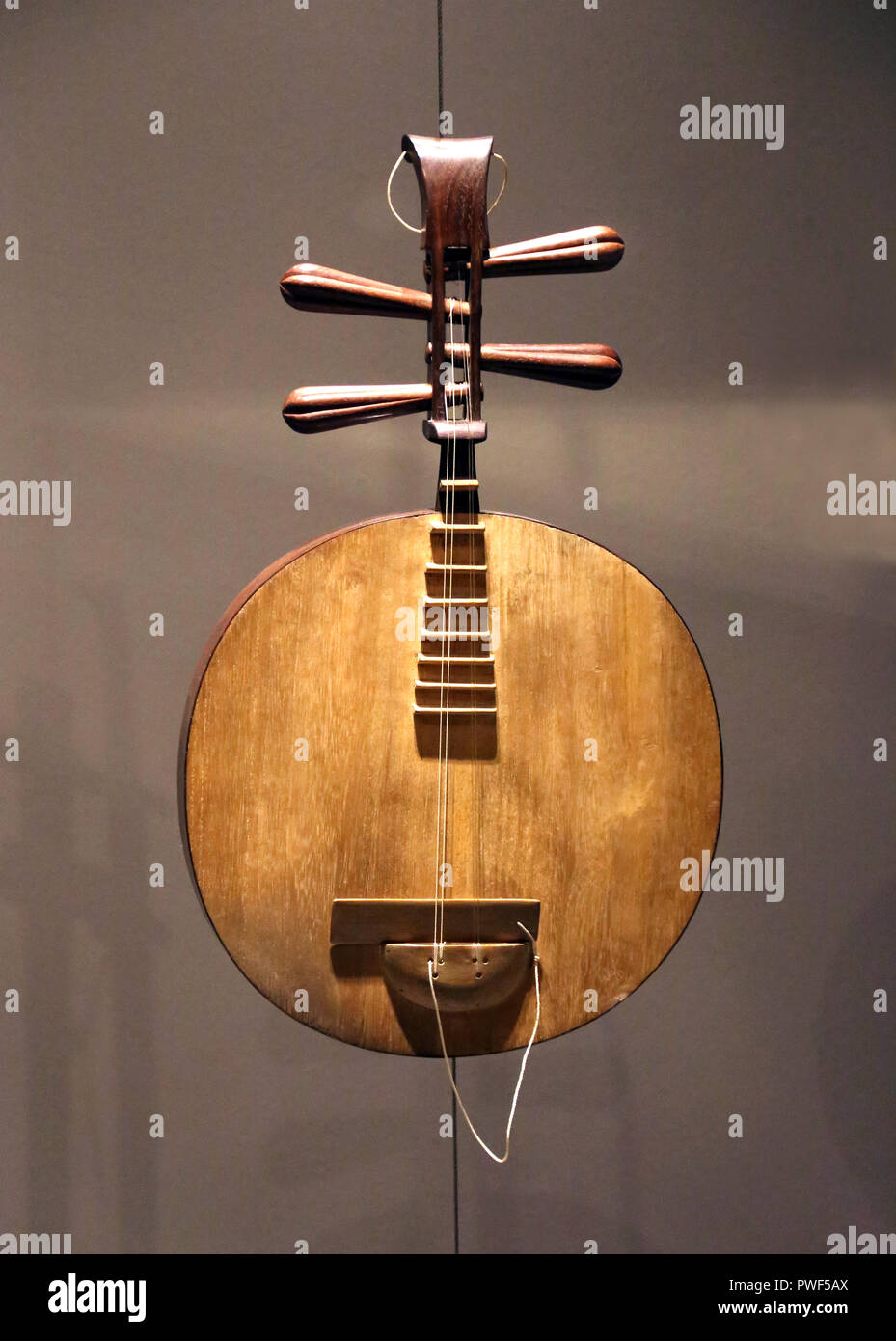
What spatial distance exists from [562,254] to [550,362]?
0.39ft

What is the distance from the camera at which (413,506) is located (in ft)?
7.06

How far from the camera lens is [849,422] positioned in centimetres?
217

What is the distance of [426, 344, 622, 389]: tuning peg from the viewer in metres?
1.42

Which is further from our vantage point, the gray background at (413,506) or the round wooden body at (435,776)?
the gray background at (413,506)

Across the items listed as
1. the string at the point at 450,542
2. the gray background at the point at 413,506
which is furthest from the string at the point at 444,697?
the gray background at the point at 413,506

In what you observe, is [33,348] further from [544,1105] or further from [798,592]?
[544,1105]

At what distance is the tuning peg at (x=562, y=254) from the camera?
1.41m

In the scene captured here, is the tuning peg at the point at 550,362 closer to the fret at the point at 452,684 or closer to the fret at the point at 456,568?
the fret at the point at 456,568

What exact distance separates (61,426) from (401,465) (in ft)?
1.85

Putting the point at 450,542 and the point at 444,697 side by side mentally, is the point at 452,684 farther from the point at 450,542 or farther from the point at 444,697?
the point at 450,542

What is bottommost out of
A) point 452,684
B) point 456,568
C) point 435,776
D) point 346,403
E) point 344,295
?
point 435,776

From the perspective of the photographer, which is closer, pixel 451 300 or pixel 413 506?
pixel 451 300

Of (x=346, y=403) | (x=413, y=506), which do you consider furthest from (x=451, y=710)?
(x=413, y=506)

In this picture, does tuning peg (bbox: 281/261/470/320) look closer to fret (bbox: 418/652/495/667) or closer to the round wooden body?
the round wooden body
